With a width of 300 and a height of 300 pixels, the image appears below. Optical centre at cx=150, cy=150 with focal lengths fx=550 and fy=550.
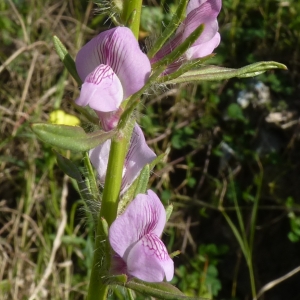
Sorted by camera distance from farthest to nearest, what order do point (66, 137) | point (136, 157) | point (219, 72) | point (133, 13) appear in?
point (136, 157), point (219, 72), point (133, 13), point (66, 137)

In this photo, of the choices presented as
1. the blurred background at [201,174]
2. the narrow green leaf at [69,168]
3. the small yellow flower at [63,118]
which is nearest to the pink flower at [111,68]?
the narrow green leaf at [69,168]

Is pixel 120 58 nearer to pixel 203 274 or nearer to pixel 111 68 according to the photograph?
pixel 111 68

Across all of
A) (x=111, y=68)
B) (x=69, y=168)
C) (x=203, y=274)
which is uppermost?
(x=111, y=68)

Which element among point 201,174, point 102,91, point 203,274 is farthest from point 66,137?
point 201,174

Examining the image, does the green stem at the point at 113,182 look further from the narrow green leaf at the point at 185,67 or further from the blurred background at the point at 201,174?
the blurred background at the point at 201,174

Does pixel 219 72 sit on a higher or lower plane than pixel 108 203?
higher

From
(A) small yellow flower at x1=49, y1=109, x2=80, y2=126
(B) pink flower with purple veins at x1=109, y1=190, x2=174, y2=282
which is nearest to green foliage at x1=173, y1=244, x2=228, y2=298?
(A) small yellow flower at x1=49, y1=109, x2=80, y2=126

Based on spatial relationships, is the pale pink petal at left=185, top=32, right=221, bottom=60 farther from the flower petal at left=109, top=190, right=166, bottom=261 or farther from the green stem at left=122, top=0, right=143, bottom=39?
the flower petal at left=109, top=190, right=166, bottom=261
